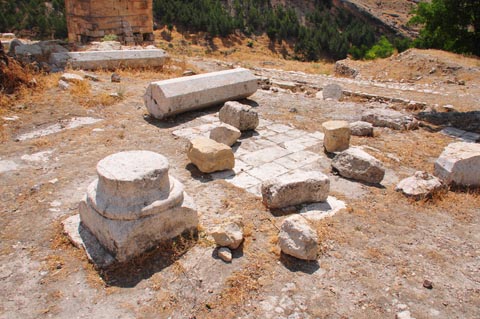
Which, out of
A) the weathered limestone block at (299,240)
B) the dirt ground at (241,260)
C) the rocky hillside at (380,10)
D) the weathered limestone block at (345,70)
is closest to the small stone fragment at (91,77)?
the dirt ground at (241,260)

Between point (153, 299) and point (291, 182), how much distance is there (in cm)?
207

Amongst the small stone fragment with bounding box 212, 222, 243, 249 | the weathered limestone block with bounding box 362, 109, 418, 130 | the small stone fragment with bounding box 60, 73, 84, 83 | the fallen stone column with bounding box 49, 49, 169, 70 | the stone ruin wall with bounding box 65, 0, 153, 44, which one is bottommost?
the small stone fragment with bounding box 212, 222, 243, 249

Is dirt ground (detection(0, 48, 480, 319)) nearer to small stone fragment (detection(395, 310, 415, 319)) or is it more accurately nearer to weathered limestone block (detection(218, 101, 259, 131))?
small stone fragment (detection(395, 310, 415, 319))

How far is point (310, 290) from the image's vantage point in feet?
11.2

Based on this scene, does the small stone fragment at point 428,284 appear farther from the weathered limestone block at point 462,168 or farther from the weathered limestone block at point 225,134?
the weathered limestone block at point 225,134

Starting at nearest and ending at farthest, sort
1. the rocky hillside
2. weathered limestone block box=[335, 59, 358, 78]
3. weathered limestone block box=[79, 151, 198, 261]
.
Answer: weathered limestone block box=[79, 151, 198, 261], weathered limestone block box=[335, 59, 358, 78], the rocky hillside

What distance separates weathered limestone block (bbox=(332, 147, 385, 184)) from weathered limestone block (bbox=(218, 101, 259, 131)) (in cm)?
209

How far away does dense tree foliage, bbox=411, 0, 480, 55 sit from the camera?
28.9 ft

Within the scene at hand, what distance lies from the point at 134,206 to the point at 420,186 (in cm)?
354

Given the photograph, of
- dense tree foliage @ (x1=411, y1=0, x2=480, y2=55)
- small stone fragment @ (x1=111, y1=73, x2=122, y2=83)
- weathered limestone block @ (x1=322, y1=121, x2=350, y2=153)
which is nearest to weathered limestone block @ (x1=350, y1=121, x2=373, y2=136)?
weathered limestone block @ (x1=322, y1=121, x2=350, y2=153)

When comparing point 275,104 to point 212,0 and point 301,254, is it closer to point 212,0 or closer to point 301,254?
point 301,254

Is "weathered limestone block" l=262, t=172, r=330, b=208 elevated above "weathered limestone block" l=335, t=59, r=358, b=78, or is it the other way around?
"weathered limestone block" l=262, t=172, r=330, b=208

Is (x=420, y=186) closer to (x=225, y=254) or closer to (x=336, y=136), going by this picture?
(x=336, y=136)

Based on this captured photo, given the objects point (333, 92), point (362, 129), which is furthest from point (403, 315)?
point (333, 92)
